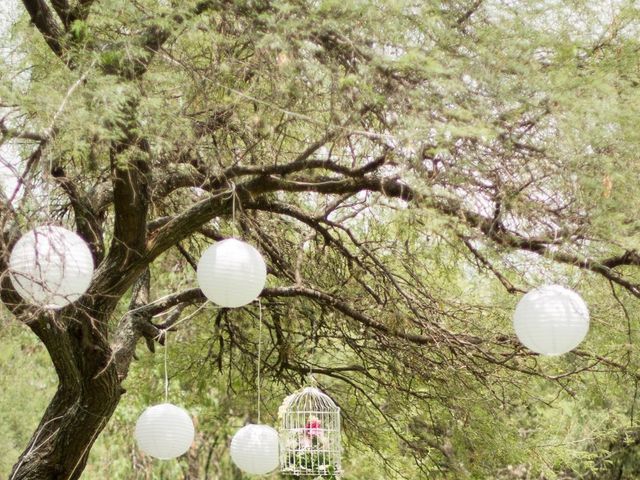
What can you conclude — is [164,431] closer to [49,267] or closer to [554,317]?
[49,267]

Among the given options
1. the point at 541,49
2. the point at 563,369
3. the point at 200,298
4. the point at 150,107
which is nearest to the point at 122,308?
the point at 200,298

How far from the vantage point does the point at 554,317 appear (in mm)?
3316

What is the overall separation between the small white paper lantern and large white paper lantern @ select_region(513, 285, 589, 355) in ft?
5.56

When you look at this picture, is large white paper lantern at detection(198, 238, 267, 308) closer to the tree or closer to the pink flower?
the tree

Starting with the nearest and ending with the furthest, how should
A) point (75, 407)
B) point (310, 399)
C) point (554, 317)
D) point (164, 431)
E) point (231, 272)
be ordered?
point (554, 317)
point (231, 272)
point (75, 407)
point (164, 431)
point (310, 399)

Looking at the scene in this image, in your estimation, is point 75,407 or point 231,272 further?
point 75,407

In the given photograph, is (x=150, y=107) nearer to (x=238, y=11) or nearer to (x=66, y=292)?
(x=238, y=11)

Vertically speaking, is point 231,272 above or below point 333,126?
below

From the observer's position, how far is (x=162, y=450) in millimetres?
4543

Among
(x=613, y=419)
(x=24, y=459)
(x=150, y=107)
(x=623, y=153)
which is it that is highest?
(x=613, y=419)

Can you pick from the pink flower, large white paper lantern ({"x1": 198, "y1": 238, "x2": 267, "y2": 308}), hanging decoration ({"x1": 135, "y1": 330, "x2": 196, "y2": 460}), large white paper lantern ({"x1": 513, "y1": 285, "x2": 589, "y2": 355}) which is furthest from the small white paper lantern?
large white paper lantern ({"x1": 513, "y1": 285, "x2": 589, "y2": 355})

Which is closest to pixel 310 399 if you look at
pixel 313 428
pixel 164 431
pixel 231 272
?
pixel 313 428

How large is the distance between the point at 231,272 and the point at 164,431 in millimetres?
1336

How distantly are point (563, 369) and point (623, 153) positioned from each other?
8.15 feet
